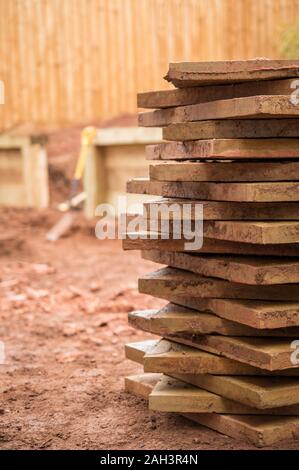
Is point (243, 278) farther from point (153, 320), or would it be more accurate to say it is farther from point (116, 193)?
point (116, 193)

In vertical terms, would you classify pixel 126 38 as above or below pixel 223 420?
above

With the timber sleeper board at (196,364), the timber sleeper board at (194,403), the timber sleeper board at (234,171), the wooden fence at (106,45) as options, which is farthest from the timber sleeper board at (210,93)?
the wooden fence at (106,45)

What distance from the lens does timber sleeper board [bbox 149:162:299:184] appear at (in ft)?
11.5

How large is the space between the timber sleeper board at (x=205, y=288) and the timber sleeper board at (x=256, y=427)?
550 millimetres

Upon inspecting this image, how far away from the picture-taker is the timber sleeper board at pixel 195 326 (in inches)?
144

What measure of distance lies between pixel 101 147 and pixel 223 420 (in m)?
7.07

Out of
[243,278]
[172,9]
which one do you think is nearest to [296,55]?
[172,9]

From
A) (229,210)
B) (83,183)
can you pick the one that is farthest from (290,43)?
(229,210)

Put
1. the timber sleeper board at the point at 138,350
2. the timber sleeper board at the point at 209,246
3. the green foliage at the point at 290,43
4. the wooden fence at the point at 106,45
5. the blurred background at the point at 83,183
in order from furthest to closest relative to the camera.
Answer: the wooden fence at the point at 106,45 → the green foliage at the point at 290,43 → the timber sleeper board at the point at 138,350 → the blurred background at the point at 83,183 → the timber sleeper board at the point at 209,246

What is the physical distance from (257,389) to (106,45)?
32.9ft

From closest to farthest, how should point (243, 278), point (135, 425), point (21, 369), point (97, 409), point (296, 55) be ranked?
point (243, 278) < point (135, 425) < point (97, 409) < point (21, 369) < point (296, 55)

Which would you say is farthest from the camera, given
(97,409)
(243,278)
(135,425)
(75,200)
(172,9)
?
(172,9)

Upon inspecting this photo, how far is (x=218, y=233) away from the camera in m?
3.60

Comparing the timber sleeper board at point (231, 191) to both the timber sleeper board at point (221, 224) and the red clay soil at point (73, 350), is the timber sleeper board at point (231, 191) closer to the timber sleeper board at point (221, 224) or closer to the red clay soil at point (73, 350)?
the timber sleeper board at point (221, 224)
